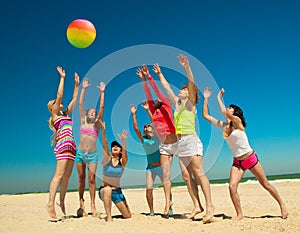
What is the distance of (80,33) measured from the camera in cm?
698

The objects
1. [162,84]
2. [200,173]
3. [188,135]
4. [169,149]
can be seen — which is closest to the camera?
[200,173]

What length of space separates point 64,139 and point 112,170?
113 centimetres

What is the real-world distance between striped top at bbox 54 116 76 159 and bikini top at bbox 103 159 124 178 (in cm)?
71

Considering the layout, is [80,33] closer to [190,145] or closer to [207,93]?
[207,93]


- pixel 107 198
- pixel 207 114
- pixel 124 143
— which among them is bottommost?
pixel 107 198

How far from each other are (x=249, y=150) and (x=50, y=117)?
3.99 m

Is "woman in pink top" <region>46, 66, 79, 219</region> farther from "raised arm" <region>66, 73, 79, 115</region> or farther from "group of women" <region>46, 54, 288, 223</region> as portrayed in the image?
"raised arm" <region>66, 73, 79, 115</region>

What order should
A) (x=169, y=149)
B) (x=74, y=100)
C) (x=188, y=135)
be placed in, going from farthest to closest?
(x=74, y=100) < (x=169, y=149) < (x=188, y=135)

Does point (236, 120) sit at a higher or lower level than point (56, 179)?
higher

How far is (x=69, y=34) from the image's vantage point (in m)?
7.00

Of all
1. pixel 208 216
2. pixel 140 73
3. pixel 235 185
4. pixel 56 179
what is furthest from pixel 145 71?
pixel 208 216

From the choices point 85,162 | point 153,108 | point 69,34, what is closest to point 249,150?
point 153,108

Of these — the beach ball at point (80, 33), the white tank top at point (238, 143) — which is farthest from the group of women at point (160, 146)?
the beach ball at point (80, 33)

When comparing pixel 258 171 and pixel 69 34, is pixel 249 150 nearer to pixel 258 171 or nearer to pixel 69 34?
pixel 258 171
